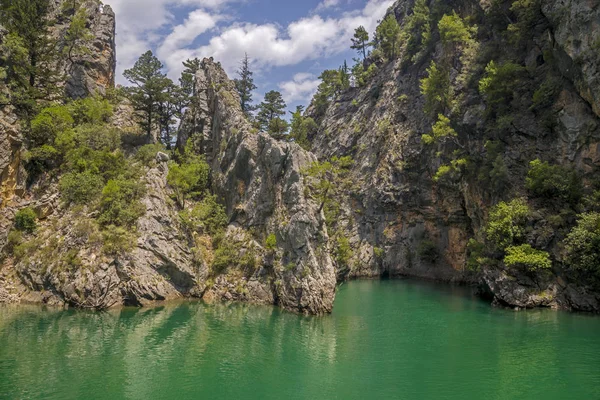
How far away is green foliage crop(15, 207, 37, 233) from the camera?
37.2m

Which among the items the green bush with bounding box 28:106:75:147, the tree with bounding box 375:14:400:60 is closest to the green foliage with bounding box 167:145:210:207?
the green bush with bounding box 28:106:75:147

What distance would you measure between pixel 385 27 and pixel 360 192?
33.5m

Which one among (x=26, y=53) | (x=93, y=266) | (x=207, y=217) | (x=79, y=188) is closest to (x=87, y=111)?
(x=26, y=53)

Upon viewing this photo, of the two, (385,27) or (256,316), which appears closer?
(256,316)

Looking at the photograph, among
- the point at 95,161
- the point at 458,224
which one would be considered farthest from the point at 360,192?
the point at 95,161

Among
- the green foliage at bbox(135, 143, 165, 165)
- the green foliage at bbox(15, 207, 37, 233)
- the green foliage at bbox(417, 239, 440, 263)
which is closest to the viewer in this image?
Answer: the green foliage at bbox(15, 207, 37, 233)

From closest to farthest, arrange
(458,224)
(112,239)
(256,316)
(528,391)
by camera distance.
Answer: (528,391) → (256,316) → (112,239) → (458,224)

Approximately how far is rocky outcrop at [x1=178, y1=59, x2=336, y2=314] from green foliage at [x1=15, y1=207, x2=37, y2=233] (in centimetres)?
1946

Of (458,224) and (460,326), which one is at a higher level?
(458,224)

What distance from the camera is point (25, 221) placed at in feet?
122

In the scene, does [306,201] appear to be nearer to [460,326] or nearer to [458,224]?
[460,326]

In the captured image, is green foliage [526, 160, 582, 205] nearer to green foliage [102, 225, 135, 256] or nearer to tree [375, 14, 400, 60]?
green foliage [102, 225, 135, 256]

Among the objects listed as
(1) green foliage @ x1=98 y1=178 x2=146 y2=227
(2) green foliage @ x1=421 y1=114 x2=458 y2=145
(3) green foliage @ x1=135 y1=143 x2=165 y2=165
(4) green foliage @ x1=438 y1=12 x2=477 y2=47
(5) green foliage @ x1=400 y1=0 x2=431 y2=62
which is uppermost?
(5) green foliage @ x1=400 y1=0 x2=431 y2=62

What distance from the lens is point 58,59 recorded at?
5541 centimetres
